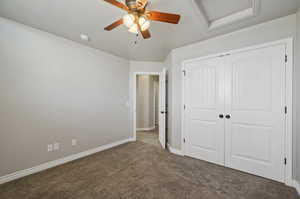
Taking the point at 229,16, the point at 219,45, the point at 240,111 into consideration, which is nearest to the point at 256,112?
the point at 240,111

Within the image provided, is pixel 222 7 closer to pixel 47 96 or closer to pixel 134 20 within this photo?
pixel 134 20

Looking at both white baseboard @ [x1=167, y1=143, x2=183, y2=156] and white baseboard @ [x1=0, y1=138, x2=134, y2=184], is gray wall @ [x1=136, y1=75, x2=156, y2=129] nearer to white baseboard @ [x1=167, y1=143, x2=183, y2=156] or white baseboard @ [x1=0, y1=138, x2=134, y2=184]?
white baseboard @ [x1=0, y1=138, x2=134, y2=184]

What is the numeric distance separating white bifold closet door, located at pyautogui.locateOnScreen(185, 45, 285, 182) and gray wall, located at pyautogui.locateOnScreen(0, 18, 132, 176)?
2122mm

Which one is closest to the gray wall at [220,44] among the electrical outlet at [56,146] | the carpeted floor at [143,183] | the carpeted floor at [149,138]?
the carpeted floor at [149,138]

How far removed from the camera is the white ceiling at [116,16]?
5.70 ft

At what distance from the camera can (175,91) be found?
10.5 feet

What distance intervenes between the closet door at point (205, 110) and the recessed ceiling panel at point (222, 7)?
0.79 metres

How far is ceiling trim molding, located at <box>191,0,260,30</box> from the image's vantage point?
1.75m

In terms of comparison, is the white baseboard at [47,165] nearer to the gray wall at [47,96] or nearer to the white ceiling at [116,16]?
the gray wall at [47,96]

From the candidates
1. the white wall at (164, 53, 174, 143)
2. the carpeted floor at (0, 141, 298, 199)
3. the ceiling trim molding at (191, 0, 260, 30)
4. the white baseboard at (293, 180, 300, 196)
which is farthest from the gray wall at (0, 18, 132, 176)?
the white baseboard at (293, 180, 300, 196)

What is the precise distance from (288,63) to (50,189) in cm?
385

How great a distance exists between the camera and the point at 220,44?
2545mm

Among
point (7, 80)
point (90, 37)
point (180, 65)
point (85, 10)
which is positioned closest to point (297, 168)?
point (180, 65)

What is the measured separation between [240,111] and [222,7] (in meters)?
1.69
